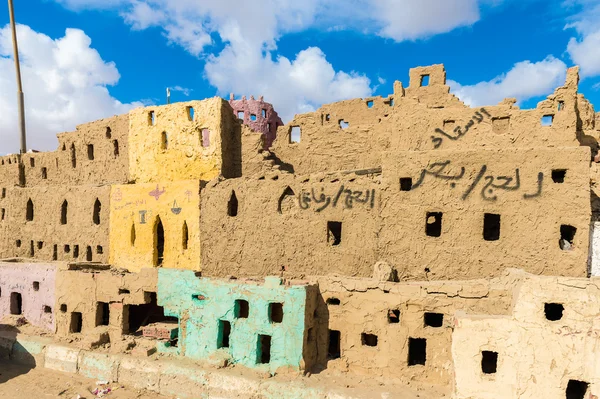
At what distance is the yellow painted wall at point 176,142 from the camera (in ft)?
64.8

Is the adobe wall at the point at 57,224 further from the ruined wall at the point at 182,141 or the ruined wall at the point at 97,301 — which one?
the ruined wall at the point at 97,301

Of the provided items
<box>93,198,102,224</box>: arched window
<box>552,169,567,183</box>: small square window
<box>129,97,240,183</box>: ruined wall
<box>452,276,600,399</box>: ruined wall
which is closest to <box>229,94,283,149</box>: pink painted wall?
<box>129,97,240,183</box>: ruined wall

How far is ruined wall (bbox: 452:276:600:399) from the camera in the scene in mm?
10031

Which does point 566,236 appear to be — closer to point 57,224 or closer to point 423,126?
point 423,126

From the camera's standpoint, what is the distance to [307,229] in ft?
51.7

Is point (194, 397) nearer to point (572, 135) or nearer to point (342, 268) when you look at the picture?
point (342, 268)

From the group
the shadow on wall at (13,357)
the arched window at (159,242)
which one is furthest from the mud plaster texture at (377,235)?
the shadow on wall at (13,357)

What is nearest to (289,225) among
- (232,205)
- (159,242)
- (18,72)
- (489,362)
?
(232,205)

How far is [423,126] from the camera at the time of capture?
50.6 ft

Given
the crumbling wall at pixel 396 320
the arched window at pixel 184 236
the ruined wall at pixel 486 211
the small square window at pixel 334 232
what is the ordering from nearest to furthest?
the crumbling wall at pixel 396 320, the ruined wall at pixel 486 211, the small square window at pixel 334 232, the arched window at pixel 184 236

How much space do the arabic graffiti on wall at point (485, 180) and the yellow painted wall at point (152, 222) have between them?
9741 mm

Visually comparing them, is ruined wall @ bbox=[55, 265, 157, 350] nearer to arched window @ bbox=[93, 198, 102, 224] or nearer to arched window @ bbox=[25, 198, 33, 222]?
arched window @ bbox=[93, 198, 102, 224]

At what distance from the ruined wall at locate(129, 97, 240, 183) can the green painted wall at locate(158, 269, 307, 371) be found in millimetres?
6330

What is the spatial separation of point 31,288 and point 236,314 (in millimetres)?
10404
